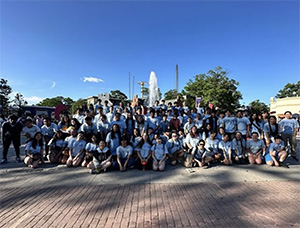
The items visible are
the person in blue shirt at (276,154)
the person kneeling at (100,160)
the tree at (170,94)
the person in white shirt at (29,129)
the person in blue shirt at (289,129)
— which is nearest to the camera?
the person kneeling at (100,160)

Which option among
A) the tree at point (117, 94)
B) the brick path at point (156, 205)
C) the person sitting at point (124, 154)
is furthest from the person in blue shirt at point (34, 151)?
the tree at point (117, 94)

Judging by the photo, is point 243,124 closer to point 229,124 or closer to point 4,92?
point 229,124

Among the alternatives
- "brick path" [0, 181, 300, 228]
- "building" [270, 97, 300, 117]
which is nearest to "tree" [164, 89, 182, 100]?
"building" [270, 97, 300, 117]

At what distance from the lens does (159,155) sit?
17.8ft

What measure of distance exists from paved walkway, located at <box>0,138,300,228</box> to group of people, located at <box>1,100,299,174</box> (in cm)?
45

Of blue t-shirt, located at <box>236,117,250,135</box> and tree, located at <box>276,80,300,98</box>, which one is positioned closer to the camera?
blue t-shirt, located at <box>236,117,250,135</box>

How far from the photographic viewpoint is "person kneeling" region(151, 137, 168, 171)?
205 inches

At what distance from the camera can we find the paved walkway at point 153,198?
2.69m

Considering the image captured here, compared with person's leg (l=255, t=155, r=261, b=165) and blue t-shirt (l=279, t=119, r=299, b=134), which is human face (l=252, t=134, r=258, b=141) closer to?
person's leg (l=255, t=155, r=261, b=165)

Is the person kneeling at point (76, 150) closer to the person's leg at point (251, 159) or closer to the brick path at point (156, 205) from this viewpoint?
the brick path at point (156, 205)

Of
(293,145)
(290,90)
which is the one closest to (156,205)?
(293,145)

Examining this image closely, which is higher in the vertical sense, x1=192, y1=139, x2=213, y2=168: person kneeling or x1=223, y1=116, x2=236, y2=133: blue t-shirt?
x1=223, y1=116, x2=236, y2=133: blue t-shirt

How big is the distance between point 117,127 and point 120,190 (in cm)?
234

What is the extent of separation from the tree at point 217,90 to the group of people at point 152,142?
2001cm
